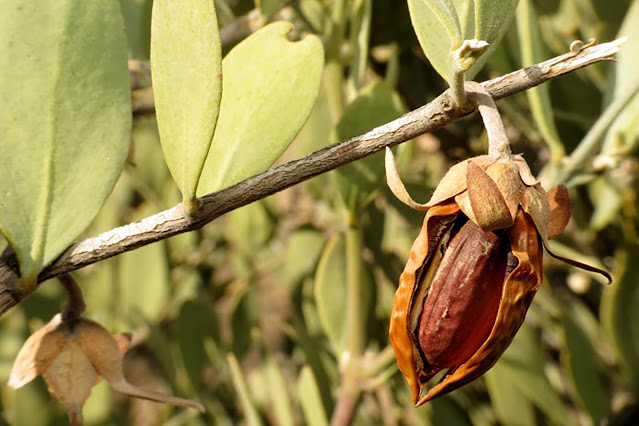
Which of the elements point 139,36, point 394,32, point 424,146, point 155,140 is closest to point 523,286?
point 139,36

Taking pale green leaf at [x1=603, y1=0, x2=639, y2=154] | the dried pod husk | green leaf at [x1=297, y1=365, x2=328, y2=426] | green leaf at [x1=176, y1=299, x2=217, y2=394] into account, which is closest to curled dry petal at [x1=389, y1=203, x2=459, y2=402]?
the dried pod husk

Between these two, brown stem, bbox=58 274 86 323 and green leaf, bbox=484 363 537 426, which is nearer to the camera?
brown stem, bbox=58 274 86 323

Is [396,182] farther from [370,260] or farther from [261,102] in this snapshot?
[370,260]

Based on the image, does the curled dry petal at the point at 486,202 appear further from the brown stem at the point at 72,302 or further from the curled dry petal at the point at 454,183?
the brown stem at the point at 72,302

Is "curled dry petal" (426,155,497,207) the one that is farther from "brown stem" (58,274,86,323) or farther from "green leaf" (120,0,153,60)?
"green leaf" (120,0,153,60)

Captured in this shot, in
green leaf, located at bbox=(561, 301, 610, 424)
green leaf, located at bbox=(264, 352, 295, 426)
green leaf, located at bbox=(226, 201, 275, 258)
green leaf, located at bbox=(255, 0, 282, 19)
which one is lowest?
green leaf, located at bbox=(561, 301, 610, 424)

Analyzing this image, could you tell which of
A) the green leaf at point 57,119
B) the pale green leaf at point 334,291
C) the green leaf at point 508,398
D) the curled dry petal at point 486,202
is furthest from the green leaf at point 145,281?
the curled dry petal at point 486,202
